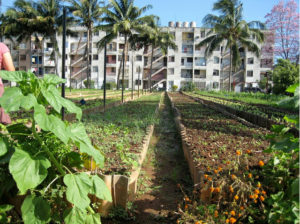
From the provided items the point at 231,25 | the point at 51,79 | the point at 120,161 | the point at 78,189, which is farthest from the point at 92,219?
the point at 231,25

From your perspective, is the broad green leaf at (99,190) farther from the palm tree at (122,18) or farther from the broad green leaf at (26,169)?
the palm tree at (122,18)

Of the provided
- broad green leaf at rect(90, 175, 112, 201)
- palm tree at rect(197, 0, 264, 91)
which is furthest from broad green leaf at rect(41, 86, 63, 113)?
palm tree at rect(197, 0, 264, 91)

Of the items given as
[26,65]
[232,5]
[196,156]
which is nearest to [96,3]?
[232,5]

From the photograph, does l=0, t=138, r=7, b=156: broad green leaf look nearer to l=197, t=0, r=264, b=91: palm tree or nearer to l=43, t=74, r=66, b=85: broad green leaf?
l=43, t=74, r=66, b=85: broad green leaf

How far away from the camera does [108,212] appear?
2529 mm

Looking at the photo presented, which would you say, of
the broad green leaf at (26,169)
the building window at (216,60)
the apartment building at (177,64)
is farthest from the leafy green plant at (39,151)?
the building window at (216,60)

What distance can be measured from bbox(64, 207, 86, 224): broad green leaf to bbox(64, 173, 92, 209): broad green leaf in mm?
166

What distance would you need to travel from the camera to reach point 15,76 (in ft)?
5.35

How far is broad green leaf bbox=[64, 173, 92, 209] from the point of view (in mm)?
1579

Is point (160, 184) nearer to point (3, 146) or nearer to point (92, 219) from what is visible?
point (92, 219)

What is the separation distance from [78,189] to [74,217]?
219 mm

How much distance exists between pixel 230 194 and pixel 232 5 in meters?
28.3

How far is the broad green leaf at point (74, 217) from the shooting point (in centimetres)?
172

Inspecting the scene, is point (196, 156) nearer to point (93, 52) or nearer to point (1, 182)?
point (1, 182)
